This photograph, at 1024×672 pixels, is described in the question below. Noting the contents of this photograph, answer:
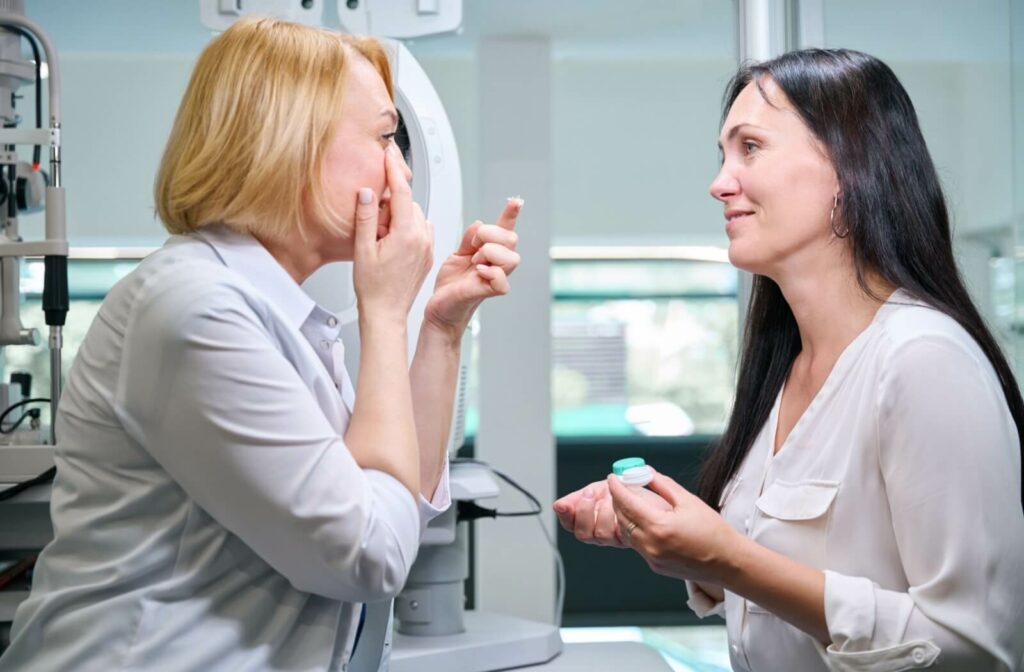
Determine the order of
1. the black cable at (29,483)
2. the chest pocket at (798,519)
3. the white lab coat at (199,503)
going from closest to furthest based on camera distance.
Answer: the white lab coat at (199,503) → the chest pocket at (798,519) → the black cable at (29,483)

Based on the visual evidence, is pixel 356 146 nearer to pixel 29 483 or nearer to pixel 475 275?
pixel 475 275

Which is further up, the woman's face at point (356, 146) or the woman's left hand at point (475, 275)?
the woman's face at point (356, 146)

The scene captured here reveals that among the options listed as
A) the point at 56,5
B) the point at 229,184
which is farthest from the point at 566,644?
the point at 56,5

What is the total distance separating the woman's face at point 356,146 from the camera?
1.14 m

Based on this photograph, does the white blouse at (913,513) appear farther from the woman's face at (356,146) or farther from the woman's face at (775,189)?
the woman's face at (356,146)

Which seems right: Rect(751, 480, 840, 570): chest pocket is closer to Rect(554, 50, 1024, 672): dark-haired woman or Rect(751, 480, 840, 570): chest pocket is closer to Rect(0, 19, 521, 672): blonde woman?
Rect(554, 50, 1024, 672): dark-haired woman

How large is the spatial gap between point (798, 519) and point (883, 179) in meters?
0.44

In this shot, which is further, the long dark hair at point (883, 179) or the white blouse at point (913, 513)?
the long dark hair at point (883, 179)

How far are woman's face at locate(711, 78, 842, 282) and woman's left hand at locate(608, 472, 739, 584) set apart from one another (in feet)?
1.24

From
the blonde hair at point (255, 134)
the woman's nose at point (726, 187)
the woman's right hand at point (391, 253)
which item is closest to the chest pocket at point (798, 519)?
the woman's nose at point (726, 187)

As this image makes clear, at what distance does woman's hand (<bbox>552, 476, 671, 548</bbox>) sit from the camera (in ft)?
4.49

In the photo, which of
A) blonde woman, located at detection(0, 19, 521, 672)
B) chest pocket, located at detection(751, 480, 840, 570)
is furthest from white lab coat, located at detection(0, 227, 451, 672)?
chest pocket, located at detection(751, 480, 840, 570)

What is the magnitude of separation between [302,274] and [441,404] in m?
0.23

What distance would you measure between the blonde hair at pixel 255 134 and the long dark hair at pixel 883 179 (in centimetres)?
64
